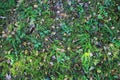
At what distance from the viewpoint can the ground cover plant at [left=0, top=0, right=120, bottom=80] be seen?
4.23m

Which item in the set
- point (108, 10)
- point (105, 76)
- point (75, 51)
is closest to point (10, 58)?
point (75, 51)

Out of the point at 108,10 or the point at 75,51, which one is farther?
the point at 108,10

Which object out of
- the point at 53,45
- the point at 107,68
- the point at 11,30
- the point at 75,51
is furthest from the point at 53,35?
the point at 107,68

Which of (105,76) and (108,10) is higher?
(108,10)

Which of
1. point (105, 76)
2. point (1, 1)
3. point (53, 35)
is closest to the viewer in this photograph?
point (105, 76)

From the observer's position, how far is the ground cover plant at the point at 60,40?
167 inches

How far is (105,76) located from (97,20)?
1.12 meters

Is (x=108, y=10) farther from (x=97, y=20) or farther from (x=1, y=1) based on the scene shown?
(x=1, y=1)

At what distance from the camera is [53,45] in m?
4.43

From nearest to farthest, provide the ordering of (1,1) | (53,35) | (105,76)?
(105,76)
(53,35)
(1,1)

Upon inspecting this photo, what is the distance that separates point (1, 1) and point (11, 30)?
2.77ft

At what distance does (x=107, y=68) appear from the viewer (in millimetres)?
4223

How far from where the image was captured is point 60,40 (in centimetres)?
Result: 450

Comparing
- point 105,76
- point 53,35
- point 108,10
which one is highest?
point 108,10
